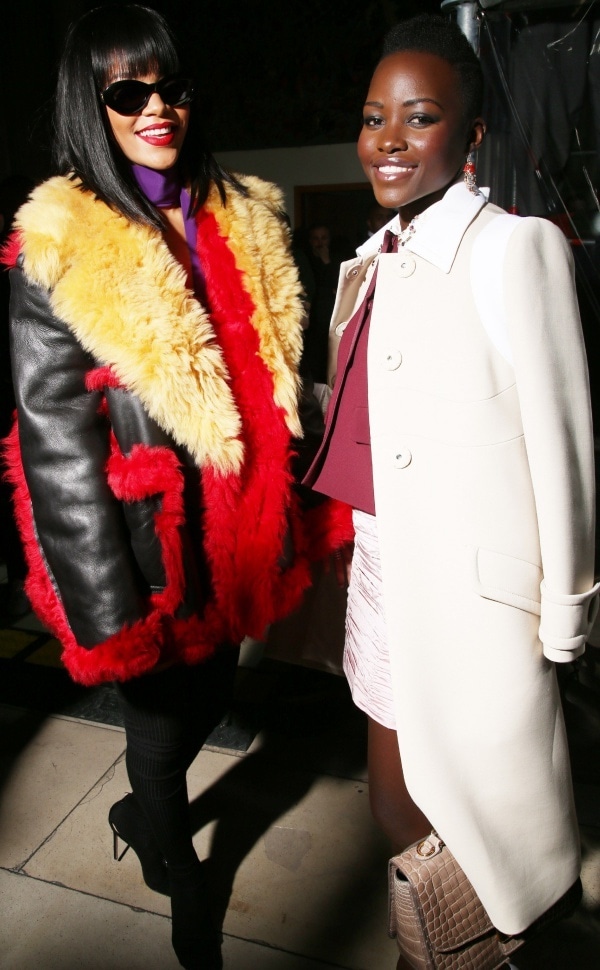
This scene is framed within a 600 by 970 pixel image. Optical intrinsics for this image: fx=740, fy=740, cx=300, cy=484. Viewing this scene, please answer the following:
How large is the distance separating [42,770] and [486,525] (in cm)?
202

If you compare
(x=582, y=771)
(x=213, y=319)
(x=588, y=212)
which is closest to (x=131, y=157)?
(x=213, y=319)

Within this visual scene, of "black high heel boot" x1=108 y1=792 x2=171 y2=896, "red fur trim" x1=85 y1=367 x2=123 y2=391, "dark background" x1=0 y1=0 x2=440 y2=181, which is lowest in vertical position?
"black high heel boot" x1=108 y1=792 x2=171 y2=896

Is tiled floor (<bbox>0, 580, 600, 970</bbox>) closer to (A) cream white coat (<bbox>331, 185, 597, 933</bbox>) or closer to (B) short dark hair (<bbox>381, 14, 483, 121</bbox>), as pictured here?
(A) cream white coat (<bbox>331, 185, 597, 933</bbox>)

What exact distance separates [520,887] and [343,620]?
78cm

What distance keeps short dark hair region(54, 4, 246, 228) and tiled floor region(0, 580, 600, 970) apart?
1793mm

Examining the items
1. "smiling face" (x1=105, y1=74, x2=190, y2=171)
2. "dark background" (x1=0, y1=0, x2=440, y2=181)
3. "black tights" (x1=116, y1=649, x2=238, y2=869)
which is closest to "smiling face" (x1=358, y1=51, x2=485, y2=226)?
"smiling face" (x1=105, y1=74, x2=190, y2=171)

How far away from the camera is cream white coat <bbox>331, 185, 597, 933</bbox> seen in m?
1.20

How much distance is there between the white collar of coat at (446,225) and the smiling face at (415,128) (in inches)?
1.9

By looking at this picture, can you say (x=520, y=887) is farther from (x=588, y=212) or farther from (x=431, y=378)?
(x=588, y=212)

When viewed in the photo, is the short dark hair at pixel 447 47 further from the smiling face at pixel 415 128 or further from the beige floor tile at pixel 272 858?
the beige floor tile at pixel 272 858

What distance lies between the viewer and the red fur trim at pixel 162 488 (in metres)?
1.48

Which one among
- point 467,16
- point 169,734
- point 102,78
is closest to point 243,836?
point 169,734

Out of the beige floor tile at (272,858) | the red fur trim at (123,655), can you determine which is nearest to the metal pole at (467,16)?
the red fur trim at (123,655)

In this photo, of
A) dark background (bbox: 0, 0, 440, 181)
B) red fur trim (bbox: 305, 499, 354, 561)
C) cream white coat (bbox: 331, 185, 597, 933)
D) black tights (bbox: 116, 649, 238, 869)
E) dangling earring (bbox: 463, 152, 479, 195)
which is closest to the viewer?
cream white coat (bbox: 331, 185, 597, 933)
